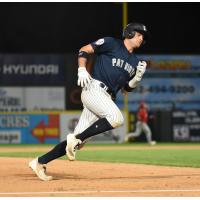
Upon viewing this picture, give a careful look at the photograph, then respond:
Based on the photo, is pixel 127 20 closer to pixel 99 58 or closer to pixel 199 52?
pixel 199 52

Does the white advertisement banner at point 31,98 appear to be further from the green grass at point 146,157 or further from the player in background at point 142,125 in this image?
the green grass at point 146,157

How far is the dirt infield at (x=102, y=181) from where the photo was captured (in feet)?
23.4

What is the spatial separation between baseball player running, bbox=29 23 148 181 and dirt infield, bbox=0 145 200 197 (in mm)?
466

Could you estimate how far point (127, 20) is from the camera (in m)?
28.1

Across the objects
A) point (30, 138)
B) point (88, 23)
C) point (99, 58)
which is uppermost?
point (88, 23)

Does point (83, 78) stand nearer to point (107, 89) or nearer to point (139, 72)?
point (107, 89)

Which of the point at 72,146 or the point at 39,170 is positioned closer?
the point at 72,146

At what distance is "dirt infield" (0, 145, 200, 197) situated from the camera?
23.4 ft

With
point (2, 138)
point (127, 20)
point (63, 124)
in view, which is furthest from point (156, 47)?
point (2, 138)

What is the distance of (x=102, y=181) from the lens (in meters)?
8.56

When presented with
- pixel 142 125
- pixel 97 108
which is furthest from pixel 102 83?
pixel 142 125

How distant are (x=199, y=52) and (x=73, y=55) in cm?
652

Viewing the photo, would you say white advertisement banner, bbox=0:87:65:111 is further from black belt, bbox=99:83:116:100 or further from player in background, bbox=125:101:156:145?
black belt, bbox=99:83:116:100

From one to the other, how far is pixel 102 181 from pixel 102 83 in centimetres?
124
